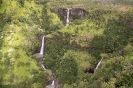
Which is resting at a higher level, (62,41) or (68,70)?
(62,41)

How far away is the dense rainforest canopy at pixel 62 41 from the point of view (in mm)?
69750

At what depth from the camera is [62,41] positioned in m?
80.8

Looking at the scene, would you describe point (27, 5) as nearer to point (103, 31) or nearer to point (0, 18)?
point (0, 18)

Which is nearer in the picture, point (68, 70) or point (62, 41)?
point (68, 70)

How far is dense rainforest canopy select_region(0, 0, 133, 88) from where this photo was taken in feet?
229

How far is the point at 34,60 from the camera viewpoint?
7619cm

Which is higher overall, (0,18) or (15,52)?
(0,18)

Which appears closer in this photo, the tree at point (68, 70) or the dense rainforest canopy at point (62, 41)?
the tree at point (68, 70)

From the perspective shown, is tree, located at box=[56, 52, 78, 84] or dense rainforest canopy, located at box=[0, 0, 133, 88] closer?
tree, located at box=[56, 52, 78, 84]

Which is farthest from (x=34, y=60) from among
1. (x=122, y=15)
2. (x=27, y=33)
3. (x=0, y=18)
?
(x=122, y=15)

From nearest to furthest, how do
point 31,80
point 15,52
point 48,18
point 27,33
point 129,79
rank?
point 129,79
point 31,80
point 15,52
point 27,33
point 48,18

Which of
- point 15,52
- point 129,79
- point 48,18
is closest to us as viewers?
point 129,79

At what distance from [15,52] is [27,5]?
22.3m

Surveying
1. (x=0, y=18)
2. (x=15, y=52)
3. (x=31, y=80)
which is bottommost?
(x=31, y=80)
